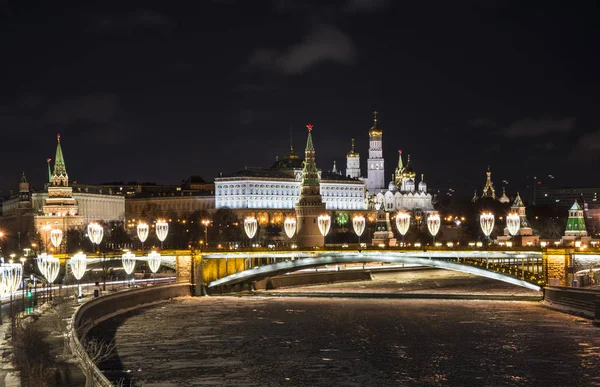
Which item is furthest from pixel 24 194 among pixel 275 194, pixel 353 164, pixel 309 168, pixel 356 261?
pixel 356 261

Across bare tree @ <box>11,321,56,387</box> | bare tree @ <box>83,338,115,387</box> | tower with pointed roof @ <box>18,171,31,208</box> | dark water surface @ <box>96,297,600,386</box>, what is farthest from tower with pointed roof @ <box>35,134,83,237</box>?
bare tree @ <box>11,321,56,387</box>

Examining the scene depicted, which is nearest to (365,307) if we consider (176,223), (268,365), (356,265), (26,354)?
(268,365)

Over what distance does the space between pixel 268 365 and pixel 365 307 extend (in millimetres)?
18560

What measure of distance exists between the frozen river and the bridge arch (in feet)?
5.19

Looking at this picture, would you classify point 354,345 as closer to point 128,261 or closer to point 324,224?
point 128,261

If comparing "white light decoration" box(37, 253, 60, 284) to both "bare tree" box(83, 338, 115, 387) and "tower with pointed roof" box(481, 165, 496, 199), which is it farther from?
"tower with pointed roof" box(481, 165, 496, 199)

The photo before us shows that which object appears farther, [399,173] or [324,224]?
[399,173]

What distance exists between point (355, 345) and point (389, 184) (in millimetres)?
138629

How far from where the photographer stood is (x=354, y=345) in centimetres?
4384

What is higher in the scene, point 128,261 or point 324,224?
point 324,224

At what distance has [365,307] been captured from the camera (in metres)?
57.2

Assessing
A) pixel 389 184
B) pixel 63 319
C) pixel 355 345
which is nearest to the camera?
pixel 63 319

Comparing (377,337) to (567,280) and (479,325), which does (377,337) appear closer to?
(479,325)

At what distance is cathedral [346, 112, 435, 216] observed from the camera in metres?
172
